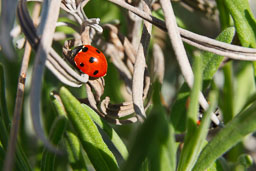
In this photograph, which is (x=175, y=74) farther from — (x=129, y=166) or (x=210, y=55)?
(x=129, y=166)

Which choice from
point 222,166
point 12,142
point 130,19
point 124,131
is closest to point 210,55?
point 222,166

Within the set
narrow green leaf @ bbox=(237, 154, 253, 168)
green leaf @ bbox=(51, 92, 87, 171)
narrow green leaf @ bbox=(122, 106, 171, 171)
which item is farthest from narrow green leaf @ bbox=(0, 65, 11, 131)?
narrow green leaf @ bbox=(237, 154, 253, 168)

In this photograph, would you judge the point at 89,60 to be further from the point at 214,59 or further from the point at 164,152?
the point at 164,152

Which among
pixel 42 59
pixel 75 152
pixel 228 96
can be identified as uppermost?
pixel 42 59

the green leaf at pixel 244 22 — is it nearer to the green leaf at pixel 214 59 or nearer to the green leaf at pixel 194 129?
the green leaf at pixel 214 59

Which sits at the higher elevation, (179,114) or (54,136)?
(54,136)

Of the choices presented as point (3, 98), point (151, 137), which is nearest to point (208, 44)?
point (151, 137)

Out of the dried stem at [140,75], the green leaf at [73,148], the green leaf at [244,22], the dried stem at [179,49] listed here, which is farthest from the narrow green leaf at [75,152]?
the green leaf at [244,22]
